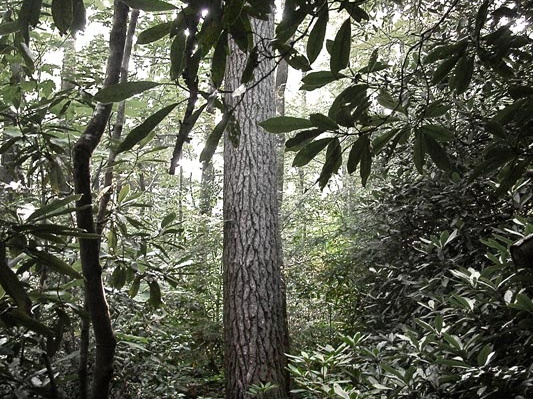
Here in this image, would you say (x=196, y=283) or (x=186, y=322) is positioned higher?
(x=196, y=283)

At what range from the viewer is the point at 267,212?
4.27m

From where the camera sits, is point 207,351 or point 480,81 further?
point 207,351

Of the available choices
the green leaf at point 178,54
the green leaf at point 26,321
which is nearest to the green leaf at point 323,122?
the green leaf at point 178,54

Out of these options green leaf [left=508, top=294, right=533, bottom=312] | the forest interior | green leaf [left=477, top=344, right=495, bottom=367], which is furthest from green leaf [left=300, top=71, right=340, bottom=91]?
green leaf [left=477, top=344, right=495, bottom=367]

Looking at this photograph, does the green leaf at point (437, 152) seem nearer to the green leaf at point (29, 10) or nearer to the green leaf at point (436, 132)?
the green leaf at point (436, 132)

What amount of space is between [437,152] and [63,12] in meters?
0.89

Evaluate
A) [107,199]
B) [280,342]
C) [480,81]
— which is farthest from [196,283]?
[107,199]

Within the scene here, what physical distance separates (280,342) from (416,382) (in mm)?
2195

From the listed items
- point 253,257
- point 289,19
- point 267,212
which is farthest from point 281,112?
point 289,19

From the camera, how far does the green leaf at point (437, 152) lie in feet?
3.95

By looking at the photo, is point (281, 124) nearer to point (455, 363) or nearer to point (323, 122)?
point (323, 122)

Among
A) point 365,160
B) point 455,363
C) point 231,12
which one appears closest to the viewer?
point 231,12

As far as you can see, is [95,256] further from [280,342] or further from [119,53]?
[280,342]

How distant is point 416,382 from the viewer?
1.92m
